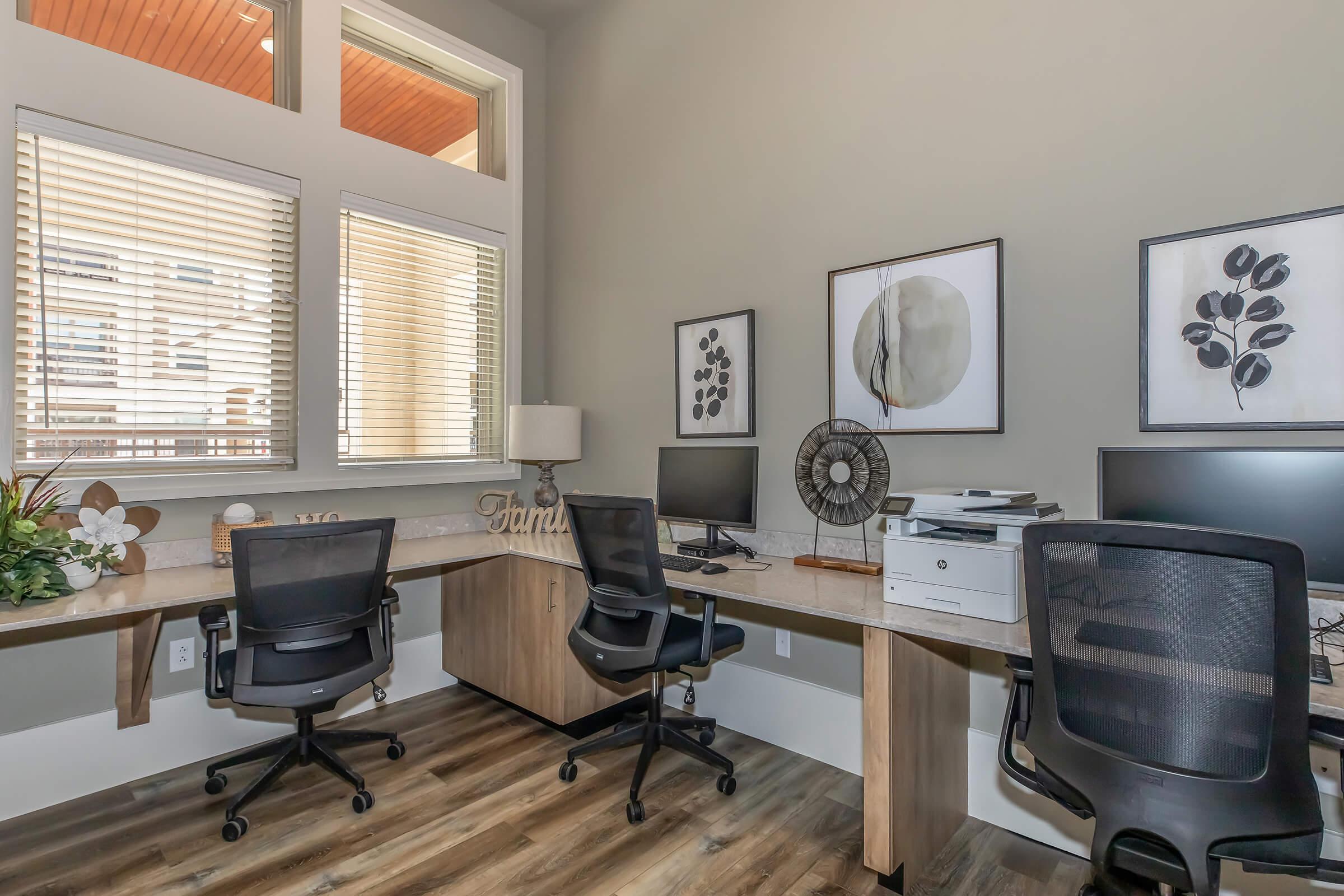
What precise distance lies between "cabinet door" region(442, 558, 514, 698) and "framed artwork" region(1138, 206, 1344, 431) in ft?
8.28

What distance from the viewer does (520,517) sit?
344 cm

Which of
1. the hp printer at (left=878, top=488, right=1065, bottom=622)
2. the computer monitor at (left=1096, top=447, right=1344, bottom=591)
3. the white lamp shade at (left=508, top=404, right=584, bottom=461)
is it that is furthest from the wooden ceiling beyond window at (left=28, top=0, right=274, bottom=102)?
the computer monitor at (left=1096, top=447, right=1344, bottom=591)

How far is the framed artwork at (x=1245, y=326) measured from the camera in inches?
66.3

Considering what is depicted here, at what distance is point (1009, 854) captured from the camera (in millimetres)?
2061

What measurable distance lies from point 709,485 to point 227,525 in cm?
190

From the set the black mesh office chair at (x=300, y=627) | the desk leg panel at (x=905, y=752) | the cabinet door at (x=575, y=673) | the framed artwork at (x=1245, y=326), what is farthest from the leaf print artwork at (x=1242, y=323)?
the black mesh office chair at (x=300, y=627)

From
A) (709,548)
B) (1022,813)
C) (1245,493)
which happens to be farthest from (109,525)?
(1245,493)

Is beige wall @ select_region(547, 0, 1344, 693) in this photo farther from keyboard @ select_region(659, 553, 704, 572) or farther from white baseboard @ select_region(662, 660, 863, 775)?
keyboard @ select_region(659, 553, 704, 572)

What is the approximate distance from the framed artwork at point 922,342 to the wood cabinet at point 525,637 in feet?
4.54

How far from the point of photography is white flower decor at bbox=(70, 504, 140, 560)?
2230 mm

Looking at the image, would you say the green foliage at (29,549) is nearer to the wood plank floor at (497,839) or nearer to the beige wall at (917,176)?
the wood plank floor at (497,839)

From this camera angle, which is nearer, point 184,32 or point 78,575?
point 78,575

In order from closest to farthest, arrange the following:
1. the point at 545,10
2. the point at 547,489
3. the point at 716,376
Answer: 1. the point at 716,376
2. the point at 547,489
3. the point at 545,10

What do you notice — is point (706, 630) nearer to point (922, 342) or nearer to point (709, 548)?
point (709, 548)
